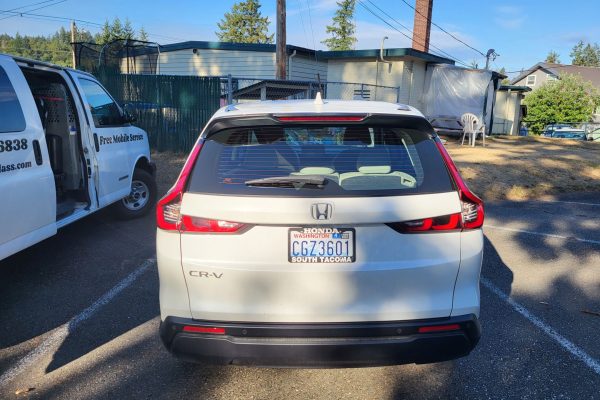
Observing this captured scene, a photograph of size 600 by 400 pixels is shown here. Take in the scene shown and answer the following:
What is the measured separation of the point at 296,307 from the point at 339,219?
51 centimetres

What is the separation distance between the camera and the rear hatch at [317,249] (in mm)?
2371

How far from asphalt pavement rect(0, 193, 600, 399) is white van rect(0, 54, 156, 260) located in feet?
1.92

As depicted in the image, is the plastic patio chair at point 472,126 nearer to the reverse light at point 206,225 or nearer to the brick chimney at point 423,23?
the brick chimney at point 423,23

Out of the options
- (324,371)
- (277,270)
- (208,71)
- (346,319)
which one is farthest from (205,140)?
(208,71)

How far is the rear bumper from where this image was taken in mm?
2373

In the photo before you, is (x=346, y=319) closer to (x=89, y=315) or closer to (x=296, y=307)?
(x=296, y=307)

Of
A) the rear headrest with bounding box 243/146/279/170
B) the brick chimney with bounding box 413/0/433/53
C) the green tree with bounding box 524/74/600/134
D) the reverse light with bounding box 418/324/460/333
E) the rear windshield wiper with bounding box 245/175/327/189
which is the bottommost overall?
the reverse light with bounding box 418/324/460/333

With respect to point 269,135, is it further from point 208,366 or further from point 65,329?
point 65,329

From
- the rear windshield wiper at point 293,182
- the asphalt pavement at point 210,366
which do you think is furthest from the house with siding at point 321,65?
the rear windshield wiper at point 293,182

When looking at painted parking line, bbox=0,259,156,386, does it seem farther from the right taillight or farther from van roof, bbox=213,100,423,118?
the right taillight

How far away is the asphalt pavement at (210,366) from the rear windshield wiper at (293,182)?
53.0 inches

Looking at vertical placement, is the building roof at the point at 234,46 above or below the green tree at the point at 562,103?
above

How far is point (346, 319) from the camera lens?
241 centimetres

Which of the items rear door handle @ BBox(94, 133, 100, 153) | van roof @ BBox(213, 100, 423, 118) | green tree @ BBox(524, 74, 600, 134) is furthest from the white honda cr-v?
green tree @ BBox(524, 74, 600, 134)
